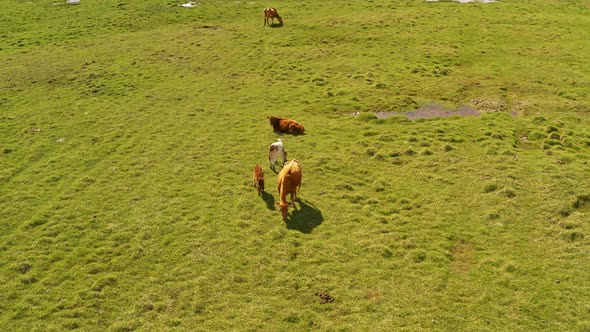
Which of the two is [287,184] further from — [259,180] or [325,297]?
[325,297]

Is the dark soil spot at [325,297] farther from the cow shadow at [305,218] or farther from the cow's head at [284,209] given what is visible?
the cow's head at [284,209]

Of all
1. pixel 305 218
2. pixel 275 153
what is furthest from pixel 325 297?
pixel 275 153

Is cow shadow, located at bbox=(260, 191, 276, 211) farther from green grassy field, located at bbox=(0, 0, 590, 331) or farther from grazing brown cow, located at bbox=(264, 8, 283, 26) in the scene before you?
grazing brown cow, located at bbox=(264, 8, 283, 26)

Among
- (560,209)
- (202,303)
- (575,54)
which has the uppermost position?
(575,54)

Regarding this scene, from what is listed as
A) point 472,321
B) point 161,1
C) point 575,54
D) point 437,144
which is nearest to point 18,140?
point 437,144

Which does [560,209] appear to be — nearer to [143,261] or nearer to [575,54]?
[143,261]

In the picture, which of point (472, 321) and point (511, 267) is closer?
point (472, 321)

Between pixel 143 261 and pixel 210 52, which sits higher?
pixel 210 52
